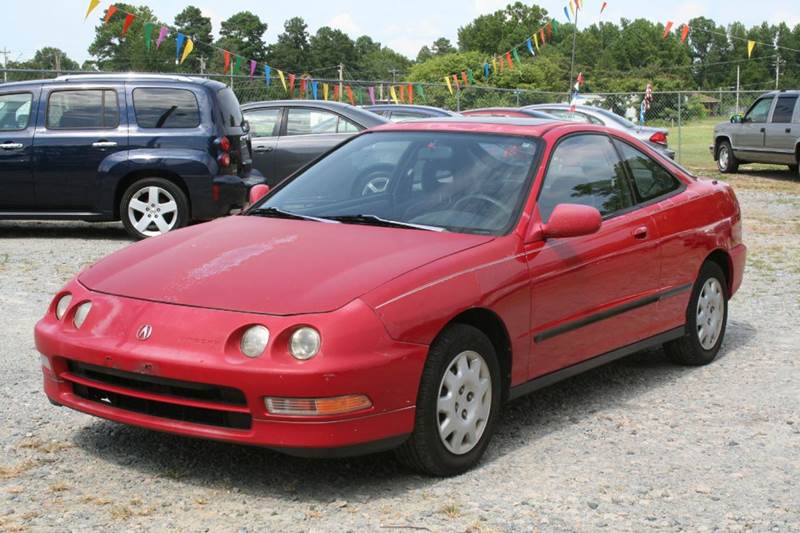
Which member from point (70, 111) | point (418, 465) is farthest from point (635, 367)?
point (70, 111)

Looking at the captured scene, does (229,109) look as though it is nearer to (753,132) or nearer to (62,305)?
(62,305)

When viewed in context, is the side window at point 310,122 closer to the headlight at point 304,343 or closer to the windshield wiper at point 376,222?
the windshield wiper at point 376,222

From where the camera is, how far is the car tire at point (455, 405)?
4.45 metres

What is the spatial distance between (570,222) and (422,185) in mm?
777

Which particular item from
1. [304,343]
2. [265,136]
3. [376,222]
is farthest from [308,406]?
[265,136]

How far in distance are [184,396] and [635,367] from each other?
3.38 meters

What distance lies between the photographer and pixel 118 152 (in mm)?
11969

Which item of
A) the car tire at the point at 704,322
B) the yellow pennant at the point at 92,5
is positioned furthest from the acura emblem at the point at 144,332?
the yellow pennant at the point at 92,5

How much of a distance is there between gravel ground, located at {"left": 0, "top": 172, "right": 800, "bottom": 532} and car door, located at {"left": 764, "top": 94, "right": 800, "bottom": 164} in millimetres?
16981

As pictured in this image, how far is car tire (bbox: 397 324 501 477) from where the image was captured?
175 inches

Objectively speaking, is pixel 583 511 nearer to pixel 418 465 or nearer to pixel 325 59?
pixel 418 465

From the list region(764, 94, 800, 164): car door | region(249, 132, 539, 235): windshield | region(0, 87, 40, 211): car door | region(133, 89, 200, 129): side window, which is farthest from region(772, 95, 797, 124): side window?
region(249, 132, 539, 235): windshield

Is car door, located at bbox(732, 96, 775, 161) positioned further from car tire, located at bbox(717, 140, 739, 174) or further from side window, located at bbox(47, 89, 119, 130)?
side window, located at bbox(47, 89, 119, 130)

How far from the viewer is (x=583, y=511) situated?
4.28 metres
